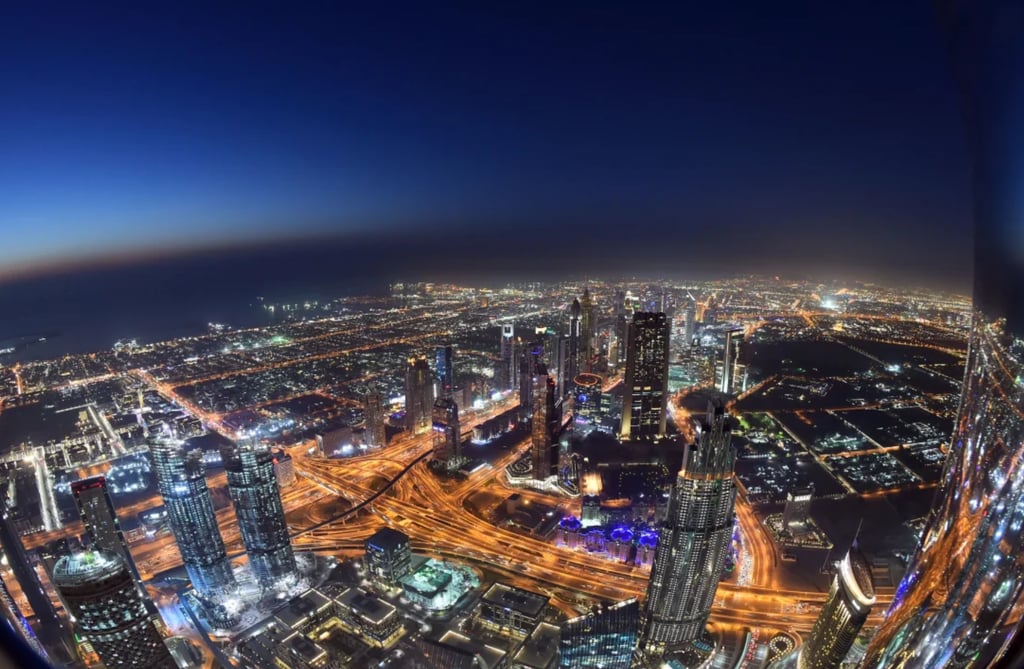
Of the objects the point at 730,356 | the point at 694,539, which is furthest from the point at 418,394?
the point at 730,356

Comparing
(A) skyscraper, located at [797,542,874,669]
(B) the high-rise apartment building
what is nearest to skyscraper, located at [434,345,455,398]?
→ (B) the high-rise apartment building

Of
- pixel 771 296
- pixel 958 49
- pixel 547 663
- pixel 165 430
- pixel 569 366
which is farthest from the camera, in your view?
pixel 771 296

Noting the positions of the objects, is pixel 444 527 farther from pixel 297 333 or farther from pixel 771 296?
pixel 771 296

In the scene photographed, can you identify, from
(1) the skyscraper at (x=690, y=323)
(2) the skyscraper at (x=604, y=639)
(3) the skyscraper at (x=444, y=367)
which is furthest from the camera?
(1) the skyscraper at (x=690, y=323)

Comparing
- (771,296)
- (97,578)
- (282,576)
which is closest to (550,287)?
(771,296)

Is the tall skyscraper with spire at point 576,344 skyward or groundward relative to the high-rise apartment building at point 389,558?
skyward

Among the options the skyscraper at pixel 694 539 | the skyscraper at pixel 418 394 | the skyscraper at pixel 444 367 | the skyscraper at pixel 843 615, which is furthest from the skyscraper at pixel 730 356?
the skyscraper at pixel 843 615

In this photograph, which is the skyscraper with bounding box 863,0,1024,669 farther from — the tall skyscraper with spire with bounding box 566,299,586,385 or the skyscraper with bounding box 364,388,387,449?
the tall skyscraper with spire with bounding box 566,299,586,385

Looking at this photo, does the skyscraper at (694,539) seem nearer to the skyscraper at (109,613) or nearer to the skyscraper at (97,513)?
the skyscraper at (109,613)
